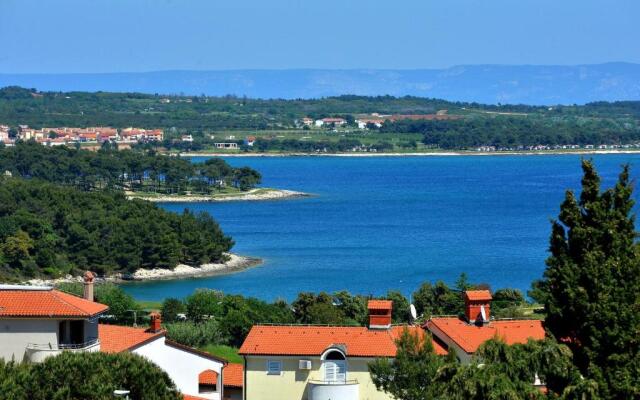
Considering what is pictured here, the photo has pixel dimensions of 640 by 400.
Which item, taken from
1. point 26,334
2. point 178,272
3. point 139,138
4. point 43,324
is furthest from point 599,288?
point 139,138

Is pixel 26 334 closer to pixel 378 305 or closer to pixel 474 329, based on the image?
pixel 378 305

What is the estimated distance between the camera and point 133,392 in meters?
13.1

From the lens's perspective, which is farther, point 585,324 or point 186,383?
point 186,383

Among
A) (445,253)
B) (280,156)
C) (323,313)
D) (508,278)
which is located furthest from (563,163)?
(323,313)

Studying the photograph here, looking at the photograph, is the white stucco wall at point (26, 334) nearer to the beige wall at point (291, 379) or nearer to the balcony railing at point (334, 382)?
the beige wall at point (291, 379)

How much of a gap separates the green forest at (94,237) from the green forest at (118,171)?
106 ft

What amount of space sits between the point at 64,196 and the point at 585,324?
54960 millimetres

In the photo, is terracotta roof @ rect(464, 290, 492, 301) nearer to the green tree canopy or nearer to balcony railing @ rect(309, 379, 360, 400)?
balcony railing @ rect(309, 379, 360, 400)

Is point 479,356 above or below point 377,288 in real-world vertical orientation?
above

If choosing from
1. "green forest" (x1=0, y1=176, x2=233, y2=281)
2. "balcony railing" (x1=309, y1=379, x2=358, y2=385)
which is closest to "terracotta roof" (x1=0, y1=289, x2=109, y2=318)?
"balcony railing" (x1=309, y1=379, x2=358, y2=385)

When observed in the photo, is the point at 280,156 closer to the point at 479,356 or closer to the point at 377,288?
the point at 377,288

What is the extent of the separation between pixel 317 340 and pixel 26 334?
134 inches

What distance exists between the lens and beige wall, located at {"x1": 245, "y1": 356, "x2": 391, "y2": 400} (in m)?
15.6

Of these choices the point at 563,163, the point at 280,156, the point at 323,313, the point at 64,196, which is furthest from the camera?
the point at 280,156
